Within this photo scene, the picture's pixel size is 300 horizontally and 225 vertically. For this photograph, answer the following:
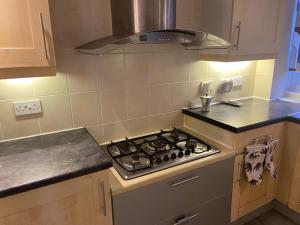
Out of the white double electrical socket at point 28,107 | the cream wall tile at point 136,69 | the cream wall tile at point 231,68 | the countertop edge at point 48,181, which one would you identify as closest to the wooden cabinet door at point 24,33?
the white double electrical socket at point 28,107

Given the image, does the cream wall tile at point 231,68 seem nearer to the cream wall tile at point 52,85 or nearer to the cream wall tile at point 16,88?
the cream wall tile at point 52,85

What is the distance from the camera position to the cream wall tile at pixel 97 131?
159 centimetres

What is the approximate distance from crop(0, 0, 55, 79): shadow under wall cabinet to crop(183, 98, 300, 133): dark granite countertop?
1138 mm

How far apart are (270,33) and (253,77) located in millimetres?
538

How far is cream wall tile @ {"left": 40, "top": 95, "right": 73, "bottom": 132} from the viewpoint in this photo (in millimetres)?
1422

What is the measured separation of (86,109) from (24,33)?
628 millimetres

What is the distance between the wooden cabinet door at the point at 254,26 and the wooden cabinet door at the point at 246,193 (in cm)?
79

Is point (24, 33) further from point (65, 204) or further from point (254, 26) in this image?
point (254, 26)

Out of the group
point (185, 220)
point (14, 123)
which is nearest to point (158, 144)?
point (185, 220)

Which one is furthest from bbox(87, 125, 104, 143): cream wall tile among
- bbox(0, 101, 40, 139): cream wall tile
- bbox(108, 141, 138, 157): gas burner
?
bbox(0, 101, 40, 139): cream wall tile

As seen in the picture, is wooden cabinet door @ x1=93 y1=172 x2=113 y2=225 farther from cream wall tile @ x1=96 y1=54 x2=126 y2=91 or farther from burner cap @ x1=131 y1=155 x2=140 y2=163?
cream wall tile @ x1=96 y1=54 x2=126 y2=91

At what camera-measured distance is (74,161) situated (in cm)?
112

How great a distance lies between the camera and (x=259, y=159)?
166cm

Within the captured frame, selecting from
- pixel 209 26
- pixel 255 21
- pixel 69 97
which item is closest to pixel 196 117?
pixel 209 26
